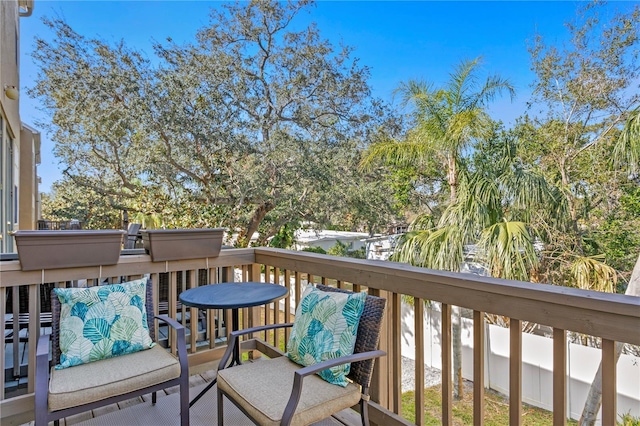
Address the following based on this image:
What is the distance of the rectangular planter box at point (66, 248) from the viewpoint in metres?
2.15

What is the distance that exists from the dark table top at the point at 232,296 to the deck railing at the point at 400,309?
388 mm

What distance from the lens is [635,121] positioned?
425 cm

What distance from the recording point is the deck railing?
4.32 ft

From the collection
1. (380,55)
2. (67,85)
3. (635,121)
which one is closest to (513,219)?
(635,121)

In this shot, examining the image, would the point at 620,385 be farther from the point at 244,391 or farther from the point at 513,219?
the point at 244,391

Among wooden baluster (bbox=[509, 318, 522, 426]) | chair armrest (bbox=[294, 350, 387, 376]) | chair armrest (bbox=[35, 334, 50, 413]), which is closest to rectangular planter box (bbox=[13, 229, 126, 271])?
chair armrest (bbox=[35, 334, 50, 413])

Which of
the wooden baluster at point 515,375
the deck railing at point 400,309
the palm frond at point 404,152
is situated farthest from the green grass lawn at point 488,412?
the palm frond at point 404,152

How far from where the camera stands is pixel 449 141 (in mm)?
5754

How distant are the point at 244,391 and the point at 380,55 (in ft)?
30.8

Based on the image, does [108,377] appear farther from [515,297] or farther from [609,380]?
[609,380]

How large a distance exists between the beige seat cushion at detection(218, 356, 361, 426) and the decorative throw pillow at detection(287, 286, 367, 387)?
7 cm

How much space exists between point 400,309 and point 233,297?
3.51 feet

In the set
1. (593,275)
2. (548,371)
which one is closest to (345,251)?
(548,371)

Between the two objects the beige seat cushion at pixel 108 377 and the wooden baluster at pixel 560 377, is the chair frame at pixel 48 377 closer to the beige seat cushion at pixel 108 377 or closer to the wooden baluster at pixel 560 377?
the beige seat cushion at pixel 108 377
